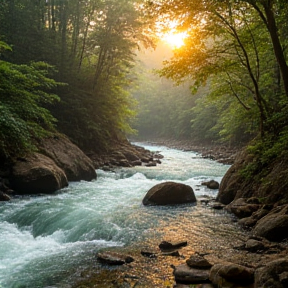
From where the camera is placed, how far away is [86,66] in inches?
797

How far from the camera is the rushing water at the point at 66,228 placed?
4.73 metres

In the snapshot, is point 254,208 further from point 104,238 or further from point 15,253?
point 15,253

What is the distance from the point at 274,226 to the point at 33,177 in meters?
7.28

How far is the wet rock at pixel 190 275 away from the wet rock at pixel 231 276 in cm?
16

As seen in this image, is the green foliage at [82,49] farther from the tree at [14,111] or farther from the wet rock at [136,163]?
the tree at [14,111]

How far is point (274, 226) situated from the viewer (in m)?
5.48

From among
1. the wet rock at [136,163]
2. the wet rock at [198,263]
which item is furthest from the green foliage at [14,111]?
the wet rock at [136,163]

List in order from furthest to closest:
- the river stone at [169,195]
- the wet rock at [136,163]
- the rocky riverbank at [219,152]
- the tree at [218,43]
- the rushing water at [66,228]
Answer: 1. the rocky riverbank at [219,152]
2. the wet rock at [136,163]
3. the river stone at [169,195]
4. the tree at [218,43]
5. the rushing water at [66,228]

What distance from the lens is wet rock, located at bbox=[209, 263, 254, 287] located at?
3.88 meters

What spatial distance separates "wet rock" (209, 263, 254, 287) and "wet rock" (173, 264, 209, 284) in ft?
0.53

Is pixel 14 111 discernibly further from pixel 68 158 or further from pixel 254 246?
pixel 254 246

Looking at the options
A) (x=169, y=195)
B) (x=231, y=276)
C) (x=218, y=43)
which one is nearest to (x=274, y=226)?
(x=231, y=276)

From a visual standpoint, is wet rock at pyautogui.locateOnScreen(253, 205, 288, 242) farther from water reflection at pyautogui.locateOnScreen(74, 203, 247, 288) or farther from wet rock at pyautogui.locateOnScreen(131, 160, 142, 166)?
wet rock at pyautogui.locateOnScreen(131, 160, 142, 166)

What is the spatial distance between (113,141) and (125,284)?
16.7 meters
